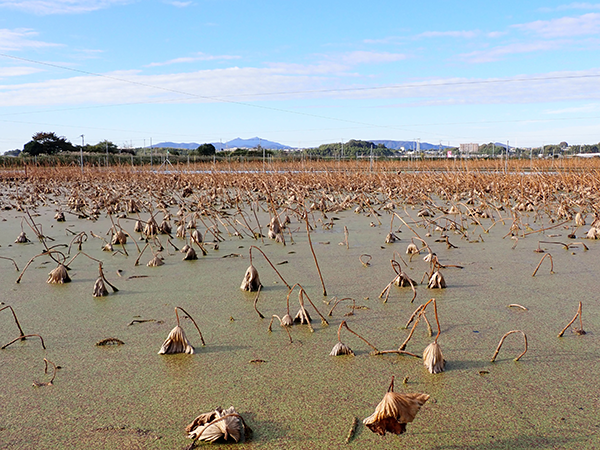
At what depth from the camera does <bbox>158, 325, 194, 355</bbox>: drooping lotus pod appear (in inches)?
71.2

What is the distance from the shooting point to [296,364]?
1.72 m

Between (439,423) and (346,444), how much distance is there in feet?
0.86

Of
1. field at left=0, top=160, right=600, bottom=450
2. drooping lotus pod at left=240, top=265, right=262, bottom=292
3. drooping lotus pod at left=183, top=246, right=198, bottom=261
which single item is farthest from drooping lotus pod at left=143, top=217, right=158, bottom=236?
drooping lotus pod at left=240, top=265, right=262, bottom=292

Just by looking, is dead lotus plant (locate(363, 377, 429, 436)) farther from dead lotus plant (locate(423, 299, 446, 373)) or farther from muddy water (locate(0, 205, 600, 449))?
dead lotus plant (locate(423, 299, 446, 373))

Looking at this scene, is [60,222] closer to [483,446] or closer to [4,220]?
[4,220]

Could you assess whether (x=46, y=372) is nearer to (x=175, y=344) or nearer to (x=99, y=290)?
(x=175, y=344)

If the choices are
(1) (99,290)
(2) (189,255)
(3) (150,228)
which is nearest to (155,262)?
(2) (189,255)

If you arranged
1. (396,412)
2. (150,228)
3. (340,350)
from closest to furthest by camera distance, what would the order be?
1. (396,412)
2. (340,350)
3. (150,228)

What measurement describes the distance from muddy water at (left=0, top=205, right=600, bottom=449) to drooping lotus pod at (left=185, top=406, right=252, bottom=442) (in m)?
0.04

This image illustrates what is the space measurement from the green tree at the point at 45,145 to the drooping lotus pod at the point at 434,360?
33.9 metres

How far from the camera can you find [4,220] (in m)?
5.88

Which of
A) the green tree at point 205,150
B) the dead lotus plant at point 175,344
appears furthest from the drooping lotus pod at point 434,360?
the green tree at point 205,150

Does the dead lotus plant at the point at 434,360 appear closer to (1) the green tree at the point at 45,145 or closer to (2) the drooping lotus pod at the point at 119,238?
(2) the drooping lotus pod at the point at 119,238

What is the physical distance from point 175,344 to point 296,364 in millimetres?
435
